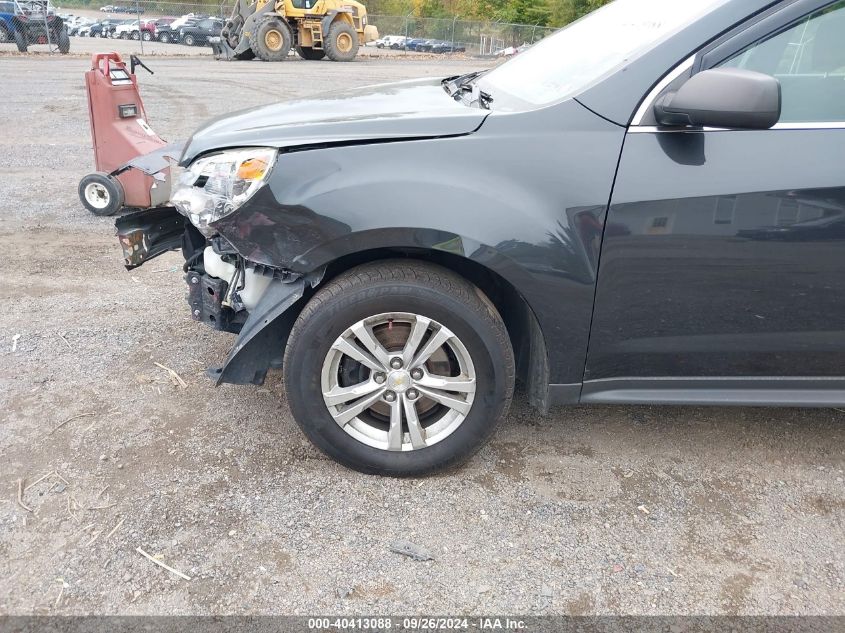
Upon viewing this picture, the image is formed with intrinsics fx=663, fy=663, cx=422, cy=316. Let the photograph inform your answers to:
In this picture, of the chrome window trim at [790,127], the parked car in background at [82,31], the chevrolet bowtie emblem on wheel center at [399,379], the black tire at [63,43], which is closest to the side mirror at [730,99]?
the chrome window trim at [790,127]

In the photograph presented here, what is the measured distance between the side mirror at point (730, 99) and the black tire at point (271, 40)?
2085 centimetres

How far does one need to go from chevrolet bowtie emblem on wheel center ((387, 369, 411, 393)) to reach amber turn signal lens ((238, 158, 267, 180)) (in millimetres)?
873

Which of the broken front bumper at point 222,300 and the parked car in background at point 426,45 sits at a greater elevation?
the parked car in background at point 426,45

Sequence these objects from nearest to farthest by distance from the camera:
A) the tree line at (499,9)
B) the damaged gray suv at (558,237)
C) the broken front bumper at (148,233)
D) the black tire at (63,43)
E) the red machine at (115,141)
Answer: the damaged gray suv at (558,237)
the broken front bumper at (148,233)
the red machine at (115,141)
the black tire at (63,43)
the tree line at (499,9)

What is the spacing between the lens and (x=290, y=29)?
21312 millimetres

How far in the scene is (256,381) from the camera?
2631 mm

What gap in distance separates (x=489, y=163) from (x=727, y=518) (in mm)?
1597

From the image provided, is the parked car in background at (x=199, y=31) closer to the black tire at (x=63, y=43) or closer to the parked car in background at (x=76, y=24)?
the parked car in background at (x=76, y=24)

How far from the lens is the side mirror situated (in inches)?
80.6

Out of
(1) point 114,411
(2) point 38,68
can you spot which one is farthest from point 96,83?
(2) point 38,68

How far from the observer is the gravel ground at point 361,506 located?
6.98 feet

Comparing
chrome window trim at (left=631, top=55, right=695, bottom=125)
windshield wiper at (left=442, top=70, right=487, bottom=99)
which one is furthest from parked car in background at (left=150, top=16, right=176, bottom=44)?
chrome window trim at (left=631, top=55, right=695, bottom=125)

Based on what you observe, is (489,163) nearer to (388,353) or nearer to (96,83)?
(388,353)

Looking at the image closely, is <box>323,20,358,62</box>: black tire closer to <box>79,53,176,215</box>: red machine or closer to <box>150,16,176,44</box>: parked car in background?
<box>150,16,176,44</box>: parked car in background
